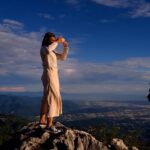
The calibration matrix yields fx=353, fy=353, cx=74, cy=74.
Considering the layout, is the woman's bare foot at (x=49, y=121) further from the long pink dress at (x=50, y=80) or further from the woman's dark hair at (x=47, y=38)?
the woman's dark hair at (x=47, y=38)

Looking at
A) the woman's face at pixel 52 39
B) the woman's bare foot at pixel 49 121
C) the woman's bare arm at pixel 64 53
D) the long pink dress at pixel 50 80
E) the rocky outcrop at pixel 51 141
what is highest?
the woman's face at pixel 52 39

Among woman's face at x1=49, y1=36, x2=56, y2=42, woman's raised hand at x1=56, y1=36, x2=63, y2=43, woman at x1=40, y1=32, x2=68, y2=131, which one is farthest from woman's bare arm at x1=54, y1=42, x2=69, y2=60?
→ woman's face at x1=49, y1=36, x2=56, y2=42

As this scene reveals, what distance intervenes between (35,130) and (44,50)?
4210mm

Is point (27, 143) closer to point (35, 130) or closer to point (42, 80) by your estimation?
point (35, 130)

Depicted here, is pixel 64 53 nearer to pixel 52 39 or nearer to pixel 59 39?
pixel 59 39

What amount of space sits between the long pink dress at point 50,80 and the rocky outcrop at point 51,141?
3.42 feet

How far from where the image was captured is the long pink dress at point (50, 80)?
17.7 m

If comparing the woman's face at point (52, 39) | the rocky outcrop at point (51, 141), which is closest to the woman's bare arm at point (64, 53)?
the woman's face at point (52, 39)

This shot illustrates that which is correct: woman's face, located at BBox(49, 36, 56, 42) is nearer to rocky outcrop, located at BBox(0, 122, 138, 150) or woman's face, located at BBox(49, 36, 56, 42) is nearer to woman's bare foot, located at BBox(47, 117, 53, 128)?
woman's bare foot, located at BBox(47, 117, 53, 128)

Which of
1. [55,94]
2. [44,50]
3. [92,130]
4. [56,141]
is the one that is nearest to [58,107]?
[55,94]

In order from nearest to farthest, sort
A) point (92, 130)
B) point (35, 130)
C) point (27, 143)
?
point (27, 143) → point (35, 130) → point (92, 130)

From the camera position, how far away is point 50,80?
58.4 feet

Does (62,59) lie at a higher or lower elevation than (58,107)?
higher

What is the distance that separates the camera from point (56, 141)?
17297 millimetres
